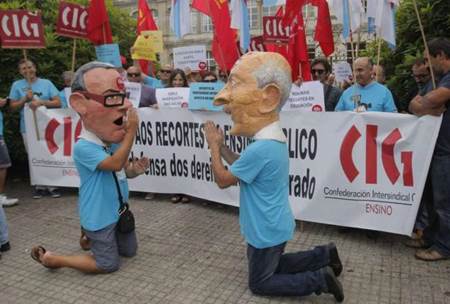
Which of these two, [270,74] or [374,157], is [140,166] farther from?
[374,157]

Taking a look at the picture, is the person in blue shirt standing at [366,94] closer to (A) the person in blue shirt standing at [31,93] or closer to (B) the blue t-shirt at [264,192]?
(B) the blue t-shirt at [264,192]

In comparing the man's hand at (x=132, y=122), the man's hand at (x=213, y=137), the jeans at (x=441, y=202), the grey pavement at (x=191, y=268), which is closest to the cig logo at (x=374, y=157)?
the jeans at (x=441, y=202)

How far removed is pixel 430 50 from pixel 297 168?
1669mm

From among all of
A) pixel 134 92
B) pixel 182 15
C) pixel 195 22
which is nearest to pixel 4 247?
pixel 134 92

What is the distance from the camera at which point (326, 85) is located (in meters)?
5.73

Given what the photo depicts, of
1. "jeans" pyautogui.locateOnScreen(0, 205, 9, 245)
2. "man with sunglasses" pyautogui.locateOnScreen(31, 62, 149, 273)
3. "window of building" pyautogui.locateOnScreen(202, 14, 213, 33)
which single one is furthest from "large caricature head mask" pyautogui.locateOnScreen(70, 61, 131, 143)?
"window of building" pyautogui.locateOnScreen(202, 14, 213, 33)

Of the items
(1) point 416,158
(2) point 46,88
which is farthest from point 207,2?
(1) point 416,158

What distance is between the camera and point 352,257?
13.3ft

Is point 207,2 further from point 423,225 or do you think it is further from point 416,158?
point 423,225

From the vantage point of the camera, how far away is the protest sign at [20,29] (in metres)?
5.39

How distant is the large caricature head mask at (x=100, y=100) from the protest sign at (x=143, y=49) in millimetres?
3574

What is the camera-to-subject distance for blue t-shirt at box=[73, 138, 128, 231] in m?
3.59

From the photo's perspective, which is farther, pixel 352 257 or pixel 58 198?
pixel 58 198

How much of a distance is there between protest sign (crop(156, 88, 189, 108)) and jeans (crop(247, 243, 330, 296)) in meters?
2.99
